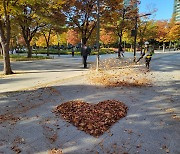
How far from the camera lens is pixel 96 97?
6859 millimetres

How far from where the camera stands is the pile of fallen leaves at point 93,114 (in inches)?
176

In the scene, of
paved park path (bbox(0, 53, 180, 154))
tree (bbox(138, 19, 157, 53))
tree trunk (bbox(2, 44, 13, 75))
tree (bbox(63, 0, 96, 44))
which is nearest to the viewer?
paved park path (bbox(0, 53, 180, 154))

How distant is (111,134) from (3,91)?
5265 mm

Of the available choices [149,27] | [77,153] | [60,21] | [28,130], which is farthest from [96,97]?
[149,27]

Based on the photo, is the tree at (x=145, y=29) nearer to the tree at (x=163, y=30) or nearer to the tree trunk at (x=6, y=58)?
the tree at (x=163, y=30)

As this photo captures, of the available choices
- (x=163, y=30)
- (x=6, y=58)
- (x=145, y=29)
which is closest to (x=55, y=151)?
(x=6, y=58)

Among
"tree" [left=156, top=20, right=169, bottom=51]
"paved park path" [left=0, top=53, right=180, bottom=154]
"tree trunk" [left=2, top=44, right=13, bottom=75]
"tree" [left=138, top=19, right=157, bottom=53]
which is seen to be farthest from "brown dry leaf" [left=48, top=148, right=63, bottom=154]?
"tree" [left=156, top=20, right=169, bottom=51]

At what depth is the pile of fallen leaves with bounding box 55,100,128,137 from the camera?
4473mm

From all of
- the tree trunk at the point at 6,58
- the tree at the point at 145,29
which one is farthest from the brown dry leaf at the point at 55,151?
the tree at the point at 145,29

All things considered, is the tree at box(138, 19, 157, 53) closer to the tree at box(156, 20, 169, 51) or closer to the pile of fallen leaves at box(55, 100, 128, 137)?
the tree at box(156, 20, 169, 51)

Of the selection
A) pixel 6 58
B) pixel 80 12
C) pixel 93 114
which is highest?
pixel 80 12

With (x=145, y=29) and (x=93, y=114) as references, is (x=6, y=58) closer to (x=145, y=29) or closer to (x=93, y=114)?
(x=93, y=114)

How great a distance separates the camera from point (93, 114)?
16.7 ft

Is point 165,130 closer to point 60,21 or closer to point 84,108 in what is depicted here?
point 84,108
